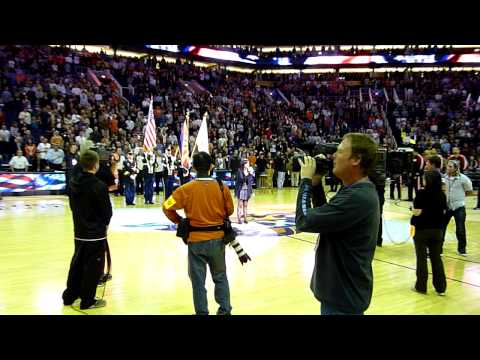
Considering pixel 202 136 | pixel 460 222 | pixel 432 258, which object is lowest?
pixel 432 258

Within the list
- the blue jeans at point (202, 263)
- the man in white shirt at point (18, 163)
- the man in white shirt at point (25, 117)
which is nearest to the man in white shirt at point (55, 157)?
the man in white shirt at point (18, 163)

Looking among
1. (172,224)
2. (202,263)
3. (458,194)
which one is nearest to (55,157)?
(172,224)

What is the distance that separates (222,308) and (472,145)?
26989mm

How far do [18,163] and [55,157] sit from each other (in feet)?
4.11

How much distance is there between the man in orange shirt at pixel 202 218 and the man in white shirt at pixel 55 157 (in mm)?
13504

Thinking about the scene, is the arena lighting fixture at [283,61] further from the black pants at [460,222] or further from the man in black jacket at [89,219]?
the man in black jacket at [89,219]

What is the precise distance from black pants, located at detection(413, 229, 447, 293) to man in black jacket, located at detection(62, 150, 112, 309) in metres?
3.86

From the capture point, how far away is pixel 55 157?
54.2 feet

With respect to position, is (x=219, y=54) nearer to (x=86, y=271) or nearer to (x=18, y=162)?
(x=18, y=162)

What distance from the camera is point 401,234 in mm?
10008

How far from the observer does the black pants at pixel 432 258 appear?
584 cm

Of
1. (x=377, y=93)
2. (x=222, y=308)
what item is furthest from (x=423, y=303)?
(x=377, y=93)

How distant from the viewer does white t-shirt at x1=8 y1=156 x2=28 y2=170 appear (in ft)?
51.4

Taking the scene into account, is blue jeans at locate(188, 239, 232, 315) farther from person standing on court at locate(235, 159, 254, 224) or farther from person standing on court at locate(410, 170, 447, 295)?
person standing on court at locate(235, 159, 254, 224)
